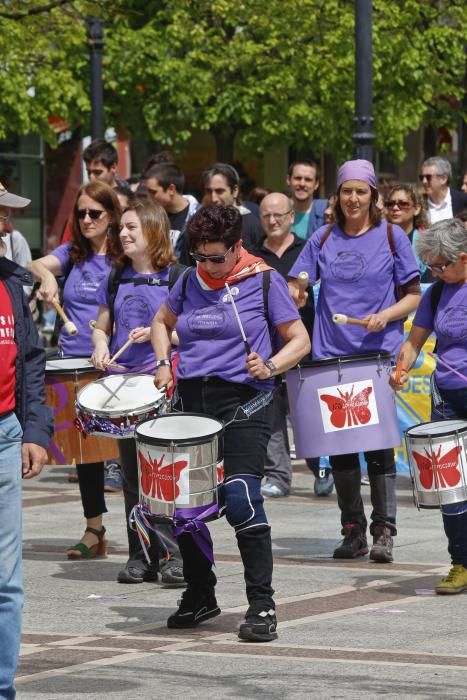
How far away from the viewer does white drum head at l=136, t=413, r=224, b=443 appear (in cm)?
724

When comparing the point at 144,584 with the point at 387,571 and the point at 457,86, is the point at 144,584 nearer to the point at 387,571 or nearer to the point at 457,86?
the point at 387,571

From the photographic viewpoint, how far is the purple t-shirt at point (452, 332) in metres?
8.39

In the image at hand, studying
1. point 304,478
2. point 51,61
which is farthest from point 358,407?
point 51,61

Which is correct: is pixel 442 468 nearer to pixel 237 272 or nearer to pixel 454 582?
pixel 454 582

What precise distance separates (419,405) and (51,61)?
461 inches

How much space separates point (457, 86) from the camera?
79.4ft

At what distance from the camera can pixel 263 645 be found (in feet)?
23.3

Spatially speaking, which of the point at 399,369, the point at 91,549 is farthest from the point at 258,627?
the point at 91,549

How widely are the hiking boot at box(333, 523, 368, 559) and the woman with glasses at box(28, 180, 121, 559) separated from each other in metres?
1.25

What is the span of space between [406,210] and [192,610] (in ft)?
17.3

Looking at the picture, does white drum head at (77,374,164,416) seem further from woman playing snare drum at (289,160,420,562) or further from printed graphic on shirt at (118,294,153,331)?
woman playing snare drum at (289,160,420,562)

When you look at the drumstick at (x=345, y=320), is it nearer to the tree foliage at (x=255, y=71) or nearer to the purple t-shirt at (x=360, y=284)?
the purple t-shirt at (x=360, y=284)

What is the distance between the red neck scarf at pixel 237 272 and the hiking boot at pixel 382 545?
2.20 metres

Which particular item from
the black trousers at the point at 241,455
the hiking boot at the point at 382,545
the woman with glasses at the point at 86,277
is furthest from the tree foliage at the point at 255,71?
the black trousers at the point at 241,455
